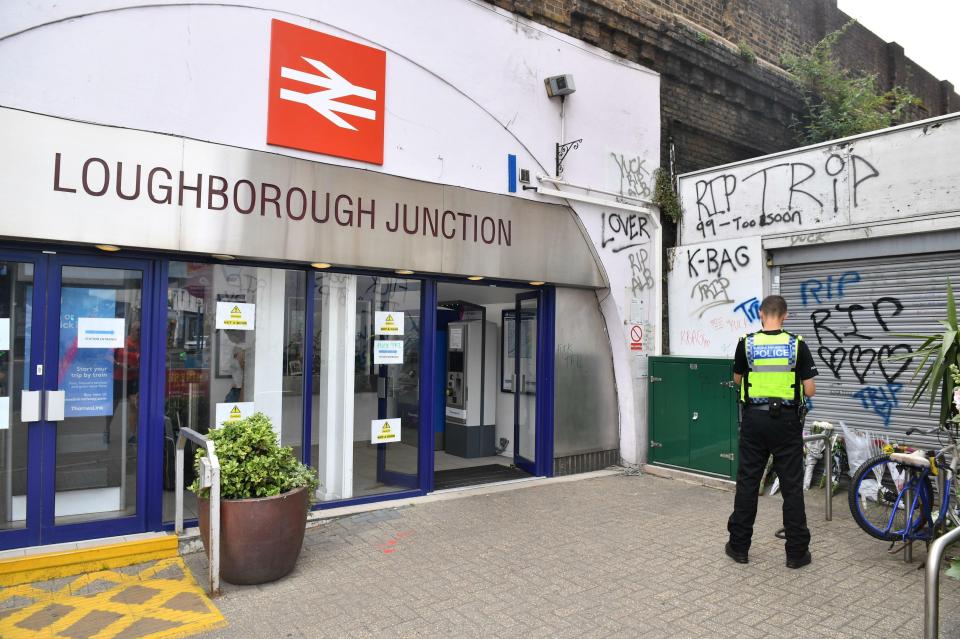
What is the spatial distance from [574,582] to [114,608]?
10.4 ft

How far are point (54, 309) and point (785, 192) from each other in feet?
25.7

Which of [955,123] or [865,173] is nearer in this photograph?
[955,123]

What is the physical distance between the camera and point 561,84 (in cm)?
805

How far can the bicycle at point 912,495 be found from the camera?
521 centimetres

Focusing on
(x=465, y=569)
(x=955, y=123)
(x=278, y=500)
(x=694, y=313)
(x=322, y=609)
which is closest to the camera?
(x=322, y=609)

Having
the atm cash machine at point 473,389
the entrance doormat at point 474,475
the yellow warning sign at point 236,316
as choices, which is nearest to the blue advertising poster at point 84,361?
the yellow warning sign at point 236,316

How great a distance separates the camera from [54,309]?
5.34 metres

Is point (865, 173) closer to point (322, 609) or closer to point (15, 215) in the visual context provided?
point (322, 609)

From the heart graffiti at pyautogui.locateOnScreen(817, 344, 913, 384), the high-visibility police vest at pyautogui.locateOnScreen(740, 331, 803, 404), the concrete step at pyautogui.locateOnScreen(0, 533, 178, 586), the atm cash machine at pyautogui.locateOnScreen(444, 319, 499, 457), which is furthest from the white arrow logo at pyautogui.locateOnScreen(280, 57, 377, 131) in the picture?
the heart graffiti at pyautogui.locateOnScreen(817, 344, 913, 384)

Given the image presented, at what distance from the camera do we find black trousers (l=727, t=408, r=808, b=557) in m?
5.12

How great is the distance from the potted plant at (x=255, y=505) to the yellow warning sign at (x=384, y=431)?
6.17ft

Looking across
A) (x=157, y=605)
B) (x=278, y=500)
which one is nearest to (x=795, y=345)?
(x=278, y=500)

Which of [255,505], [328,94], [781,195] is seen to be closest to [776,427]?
[255,505]

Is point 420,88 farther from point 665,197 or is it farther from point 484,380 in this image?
point 484,380
